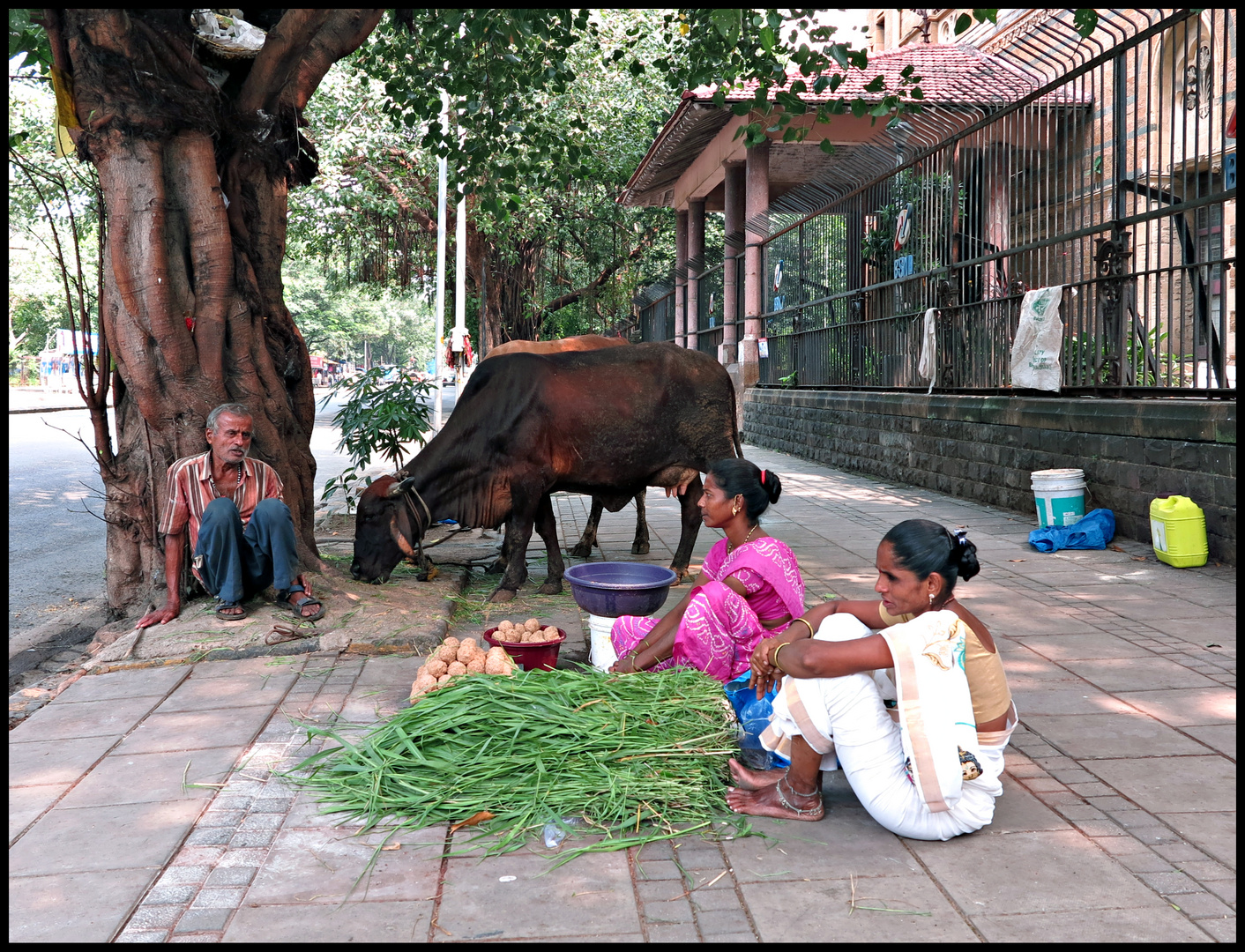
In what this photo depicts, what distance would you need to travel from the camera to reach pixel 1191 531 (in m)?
6.66

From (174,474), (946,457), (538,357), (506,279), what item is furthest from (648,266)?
(174,474)

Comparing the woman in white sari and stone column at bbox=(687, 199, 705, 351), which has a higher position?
stone column at bbox=(687, 199, 705, 351)

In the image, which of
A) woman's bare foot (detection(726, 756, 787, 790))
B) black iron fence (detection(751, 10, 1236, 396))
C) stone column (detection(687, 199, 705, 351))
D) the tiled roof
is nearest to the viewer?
woman's bare foot (detection(726, 756, 787, 790))

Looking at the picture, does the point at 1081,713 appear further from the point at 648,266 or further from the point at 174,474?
the point at 648,266

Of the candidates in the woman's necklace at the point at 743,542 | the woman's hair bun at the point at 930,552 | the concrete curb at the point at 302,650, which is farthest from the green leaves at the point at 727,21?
the woman's hair bun at the point at 930,552

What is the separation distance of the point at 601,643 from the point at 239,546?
2.21m

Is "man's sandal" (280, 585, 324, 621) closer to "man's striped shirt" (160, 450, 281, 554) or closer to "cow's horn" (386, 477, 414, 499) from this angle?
"man's striped shirt" (160, 450, 281, 554)

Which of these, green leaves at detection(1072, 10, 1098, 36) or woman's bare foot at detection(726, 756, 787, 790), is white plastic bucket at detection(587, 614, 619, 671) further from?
green leaves at detection(1072, 10, 1098, 36)

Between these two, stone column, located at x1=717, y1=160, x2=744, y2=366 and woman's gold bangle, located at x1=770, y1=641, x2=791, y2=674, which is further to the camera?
stone column, located at x1=717, y1=160, x2=744, y2=366

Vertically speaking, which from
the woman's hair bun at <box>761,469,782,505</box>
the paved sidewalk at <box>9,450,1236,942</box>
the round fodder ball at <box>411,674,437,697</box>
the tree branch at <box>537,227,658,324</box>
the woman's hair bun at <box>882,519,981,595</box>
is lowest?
the paved sidewalk at <box>9,450,1236,942</box>

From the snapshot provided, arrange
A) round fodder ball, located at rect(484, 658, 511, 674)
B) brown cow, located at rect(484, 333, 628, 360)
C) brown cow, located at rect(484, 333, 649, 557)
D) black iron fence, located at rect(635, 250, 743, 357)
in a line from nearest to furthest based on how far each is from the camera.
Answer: round fodder ball, located at rect(484, 658, 511, 674) < brown cow, located at rect(484, 333, 649, 557) < brown cow, located at rect(484, 333, 628, 360) < black iron fence, located at rect(635, 250, 743, 357)

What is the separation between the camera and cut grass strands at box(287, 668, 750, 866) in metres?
3.16

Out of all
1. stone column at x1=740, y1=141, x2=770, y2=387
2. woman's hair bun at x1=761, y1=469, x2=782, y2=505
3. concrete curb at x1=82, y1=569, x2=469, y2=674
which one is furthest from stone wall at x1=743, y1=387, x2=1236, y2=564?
concrete curb at x1=82, y1=569, x2=469, y2=674

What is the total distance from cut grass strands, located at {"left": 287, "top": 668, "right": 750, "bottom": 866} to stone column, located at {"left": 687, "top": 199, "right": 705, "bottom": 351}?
19111mm
